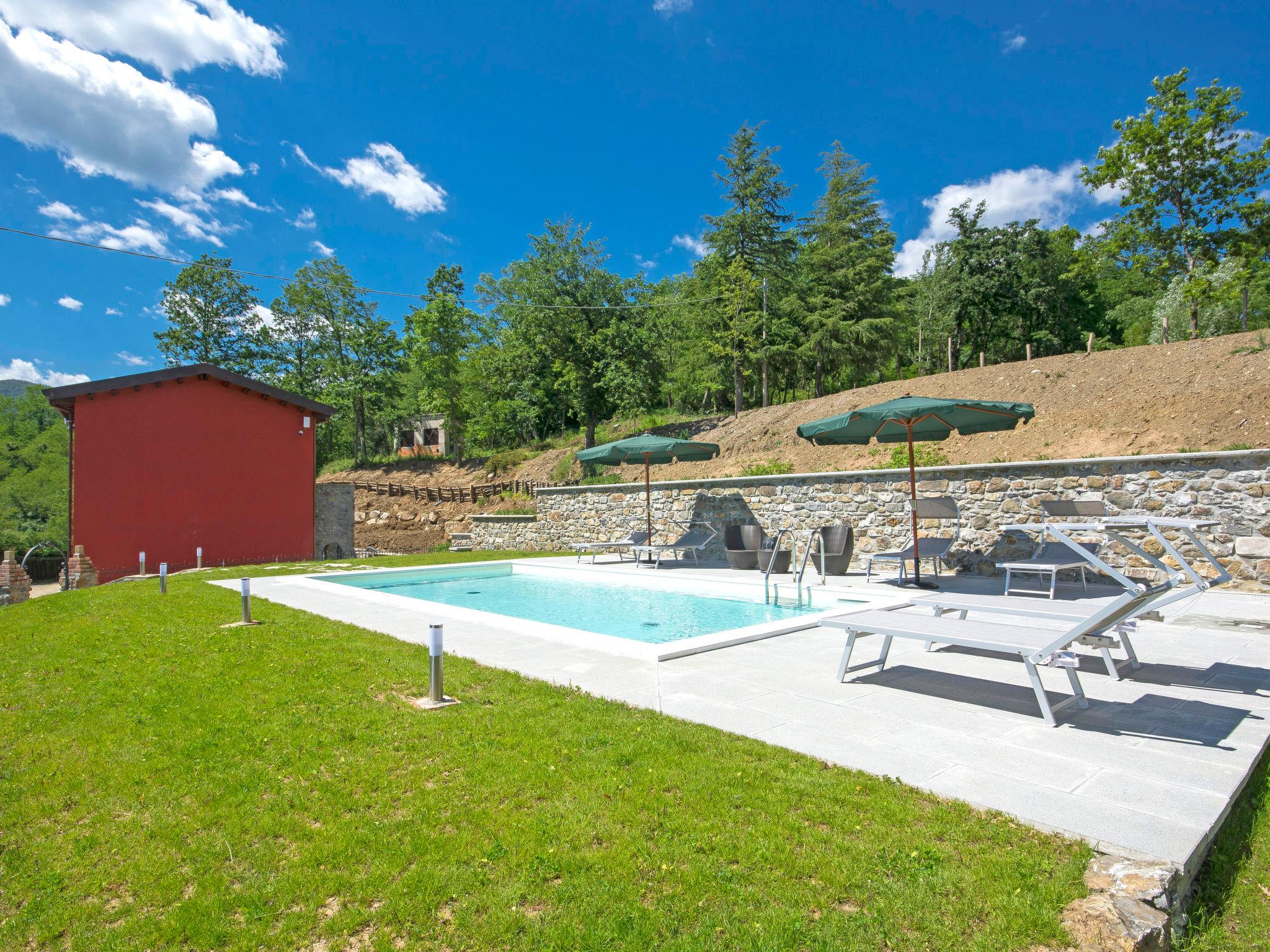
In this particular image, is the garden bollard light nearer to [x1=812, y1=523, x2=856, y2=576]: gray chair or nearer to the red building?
[x1=812, y1=523, x2=856, y2=576]: gray chair

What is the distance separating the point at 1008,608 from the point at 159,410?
18457 millimetres

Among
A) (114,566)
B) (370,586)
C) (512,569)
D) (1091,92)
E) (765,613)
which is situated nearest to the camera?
(765,613)

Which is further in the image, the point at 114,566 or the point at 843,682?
the point at 114,566

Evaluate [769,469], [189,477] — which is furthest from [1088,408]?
[189,477]

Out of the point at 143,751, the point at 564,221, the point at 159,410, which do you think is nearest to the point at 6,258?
the point at 159,410

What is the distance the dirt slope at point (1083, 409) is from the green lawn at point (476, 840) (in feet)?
45.6

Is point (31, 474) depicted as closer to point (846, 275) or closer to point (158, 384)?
point (158, 384)

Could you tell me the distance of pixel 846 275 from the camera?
26375 mm

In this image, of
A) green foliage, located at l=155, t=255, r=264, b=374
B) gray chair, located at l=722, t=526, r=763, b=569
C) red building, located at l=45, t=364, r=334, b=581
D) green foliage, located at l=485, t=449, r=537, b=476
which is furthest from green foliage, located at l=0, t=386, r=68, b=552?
gray chair, located at l=722, t=526, r=763, b=569

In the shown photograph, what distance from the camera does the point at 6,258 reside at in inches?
776

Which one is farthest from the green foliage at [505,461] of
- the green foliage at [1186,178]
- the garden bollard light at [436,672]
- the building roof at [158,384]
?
the garden bollard light at [436,672]

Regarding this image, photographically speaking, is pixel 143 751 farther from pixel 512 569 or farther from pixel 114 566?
pixel 114 566

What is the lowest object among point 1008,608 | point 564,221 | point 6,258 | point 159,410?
point 1008,608

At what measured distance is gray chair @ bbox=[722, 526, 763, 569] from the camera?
1177 centimetres
